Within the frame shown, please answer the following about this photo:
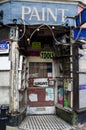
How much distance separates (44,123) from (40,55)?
110 inches

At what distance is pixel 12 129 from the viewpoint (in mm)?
8203

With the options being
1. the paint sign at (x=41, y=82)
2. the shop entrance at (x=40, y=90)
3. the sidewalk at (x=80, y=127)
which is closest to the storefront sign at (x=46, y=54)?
the shop entrance at (x=40, y=90)

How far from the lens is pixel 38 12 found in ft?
28.9

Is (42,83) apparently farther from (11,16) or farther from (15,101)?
(11,16)

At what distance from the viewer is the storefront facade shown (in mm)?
8641

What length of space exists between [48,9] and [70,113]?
372 centimetres

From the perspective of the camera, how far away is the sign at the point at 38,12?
8680 mm

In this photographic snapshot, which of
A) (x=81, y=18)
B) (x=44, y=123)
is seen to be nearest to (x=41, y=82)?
(x=44, y=123)

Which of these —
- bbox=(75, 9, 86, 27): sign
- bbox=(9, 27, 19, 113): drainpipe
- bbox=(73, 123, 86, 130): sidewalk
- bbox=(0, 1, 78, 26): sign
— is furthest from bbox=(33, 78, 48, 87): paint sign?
bbox=(75, 9, 86, 27): sign

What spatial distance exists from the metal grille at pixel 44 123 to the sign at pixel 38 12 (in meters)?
3.52

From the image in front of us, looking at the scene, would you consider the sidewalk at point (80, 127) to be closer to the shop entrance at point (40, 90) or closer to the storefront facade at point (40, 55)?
the storefront facade at point (40, 55)

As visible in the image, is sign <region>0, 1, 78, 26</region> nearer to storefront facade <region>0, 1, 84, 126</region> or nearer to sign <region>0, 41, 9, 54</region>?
storefront facade <region>0, 1, 84, 126</region>

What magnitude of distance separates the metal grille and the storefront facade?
0.40 meters

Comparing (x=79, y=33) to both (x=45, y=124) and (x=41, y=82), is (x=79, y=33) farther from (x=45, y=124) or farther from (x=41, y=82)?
(x=45, y=124)
